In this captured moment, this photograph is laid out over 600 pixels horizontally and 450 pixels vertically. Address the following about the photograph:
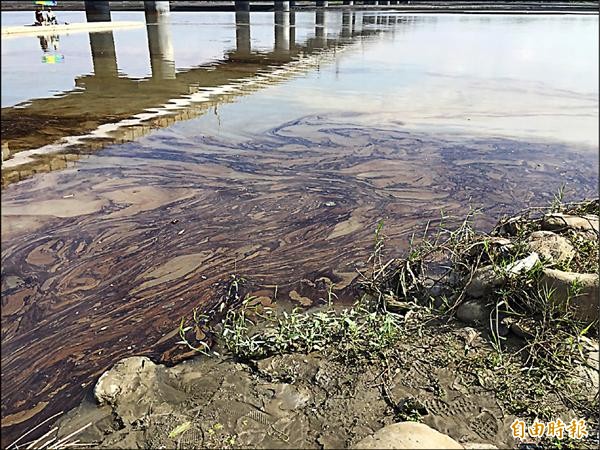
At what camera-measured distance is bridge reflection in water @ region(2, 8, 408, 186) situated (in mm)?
5406

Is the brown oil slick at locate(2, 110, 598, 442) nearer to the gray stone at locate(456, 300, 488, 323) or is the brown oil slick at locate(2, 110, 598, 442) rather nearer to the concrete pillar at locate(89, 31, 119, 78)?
the gray stone at locate(456, 300, 488, 323)

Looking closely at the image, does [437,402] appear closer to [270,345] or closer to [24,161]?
[270,345]

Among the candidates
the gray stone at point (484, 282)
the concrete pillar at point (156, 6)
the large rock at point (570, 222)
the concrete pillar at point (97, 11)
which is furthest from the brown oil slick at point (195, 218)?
the concrete pillar at point (156, 6)

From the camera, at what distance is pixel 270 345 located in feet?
8.25

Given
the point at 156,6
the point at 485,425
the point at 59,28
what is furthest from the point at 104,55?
the point at 156,6

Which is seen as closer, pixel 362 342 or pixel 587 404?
pixel 587 404

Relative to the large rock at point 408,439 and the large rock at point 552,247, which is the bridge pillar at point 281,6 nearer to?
the large rock at point 552,247

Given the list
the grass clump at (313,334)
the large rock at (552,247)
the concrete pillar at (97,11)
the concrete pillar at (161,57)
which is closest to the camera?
the grass clump at (313,334)

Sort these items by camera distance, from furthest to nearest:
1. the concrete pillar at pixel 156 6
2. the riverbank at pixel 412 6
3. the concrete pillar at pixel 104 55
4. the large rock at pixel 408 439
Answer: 1. the riverbank at pixel 412 6
2. the concrete pillar at pixel 156 6
3. the concrete pillar at pixel 104 55
4. the large rock at pixel 408 439

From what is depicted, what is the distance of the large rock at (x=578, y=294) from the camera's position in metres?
2.49

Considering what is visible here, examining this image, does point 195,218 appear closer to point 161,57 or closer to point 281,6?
point 161,57

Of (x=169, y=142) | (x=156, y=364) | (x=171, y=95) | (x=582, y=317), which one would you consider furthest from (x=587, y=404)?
(x=171, y=95)

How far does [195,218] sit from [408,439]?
268 centimetres

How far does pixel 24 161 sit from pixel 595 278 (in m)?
5.10
